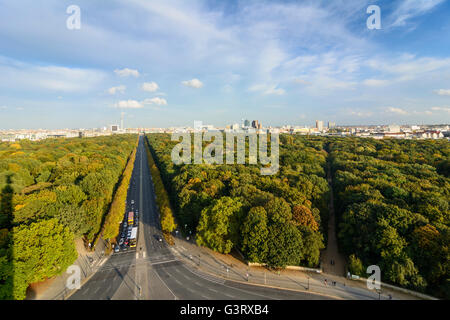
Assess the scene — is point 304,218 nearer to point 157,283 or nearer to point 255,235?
point 255,235

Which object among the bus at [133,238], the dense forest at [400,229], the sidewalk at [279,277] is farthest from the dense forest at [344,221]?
the bus at [133,238]

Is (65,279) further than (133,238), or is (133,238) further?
(133,238)

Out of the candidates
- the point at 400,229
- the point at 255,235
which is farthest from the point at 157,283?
the point at 400,229

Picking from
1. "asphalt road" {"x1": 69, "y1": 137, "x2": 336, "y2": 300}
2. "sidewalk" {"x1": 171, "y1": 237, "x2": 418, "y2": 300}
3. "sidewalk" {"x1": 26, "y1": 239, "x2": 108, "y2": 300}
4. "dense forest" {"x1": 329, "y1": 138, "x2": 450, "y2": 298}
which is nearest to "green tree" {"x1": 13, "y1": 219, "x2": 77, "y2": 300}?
"sidewalk" {"x1": 26, "y1": 239, "x2": 108, "y2": 300}

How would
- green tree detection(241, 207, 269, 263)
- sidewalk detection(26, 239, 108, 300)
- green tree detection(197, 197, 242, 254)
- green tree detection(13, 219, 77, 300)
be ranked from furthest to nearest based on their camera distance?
1. green tree detection(197, 197, 242, 254)
2. green tree detection(241, 207, 269, 263)
3. sidewalk detection(26, 239, 108, 300)
4. green tree detection(13, 219, 77, 300)

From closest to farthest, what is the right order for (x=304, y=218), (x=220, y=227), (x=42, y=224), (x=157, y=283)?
(x=157, y=283) → (x=42, y=224) → (x=220, y=227) → (x=304, y=218)

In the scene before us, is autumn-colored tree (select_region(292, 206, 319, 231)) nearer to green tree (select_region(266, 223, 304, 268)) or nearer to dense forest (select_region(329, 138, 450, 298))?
green tree (select_region(266, 223, 304, 268))

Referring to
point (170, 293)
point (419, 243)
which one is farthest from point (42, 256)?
point (419, 243)
